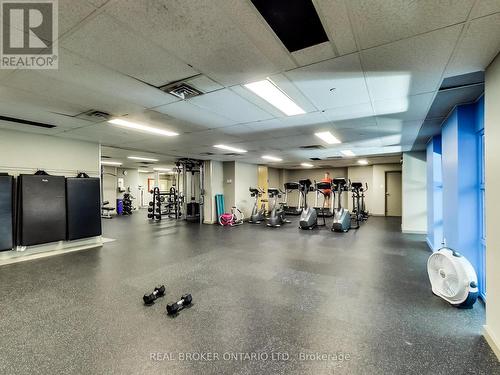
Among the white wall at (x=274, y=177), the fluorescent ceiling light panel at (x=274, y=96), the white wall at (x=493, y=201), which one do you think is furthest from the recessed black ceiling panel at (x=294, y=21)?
the white wall at (x=274, y=177)

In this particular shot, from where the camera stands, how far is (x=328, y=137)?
5.45 meters

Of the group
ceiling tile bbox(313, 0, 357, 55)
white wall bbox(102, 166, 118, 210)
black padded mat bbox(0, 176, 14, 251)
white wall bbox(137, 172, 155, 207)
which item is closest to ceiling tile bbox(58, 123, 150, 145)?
black padded mat bbox(0, 176, 14, 251)

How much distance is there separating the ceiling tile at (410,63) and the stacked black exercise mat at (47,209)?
19.5 ft

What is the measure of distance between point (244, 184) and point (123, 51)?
8.47 metres

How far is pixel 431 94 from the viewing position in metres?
2.90

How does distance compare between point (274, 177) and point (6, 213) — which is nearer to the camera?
point (6, 213)

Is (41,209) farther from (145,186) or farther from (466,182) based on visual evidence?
(145,186)

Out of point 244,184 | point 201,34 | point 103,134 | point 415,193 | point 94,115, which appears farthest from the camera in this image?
point 244,184

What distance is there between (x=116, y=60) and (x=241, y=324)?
9.05ft

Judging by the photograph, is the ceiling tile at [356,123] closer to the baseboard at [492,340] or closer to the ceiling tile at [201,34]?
the ceiling tile at [201,34]

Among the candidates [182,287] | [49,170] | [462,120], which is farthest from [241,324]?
[49,170]

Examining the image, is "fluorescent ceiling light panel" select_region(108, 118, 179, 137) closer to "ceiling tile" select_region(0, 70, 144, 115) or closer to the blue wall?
"ceiling tile" select_region(0, 70, 144, 115)

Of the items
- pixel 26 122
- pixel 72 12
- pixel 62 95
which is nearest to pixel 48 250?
pixel 26 122

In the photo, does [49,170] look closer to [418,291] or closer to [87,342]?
[87,342]
